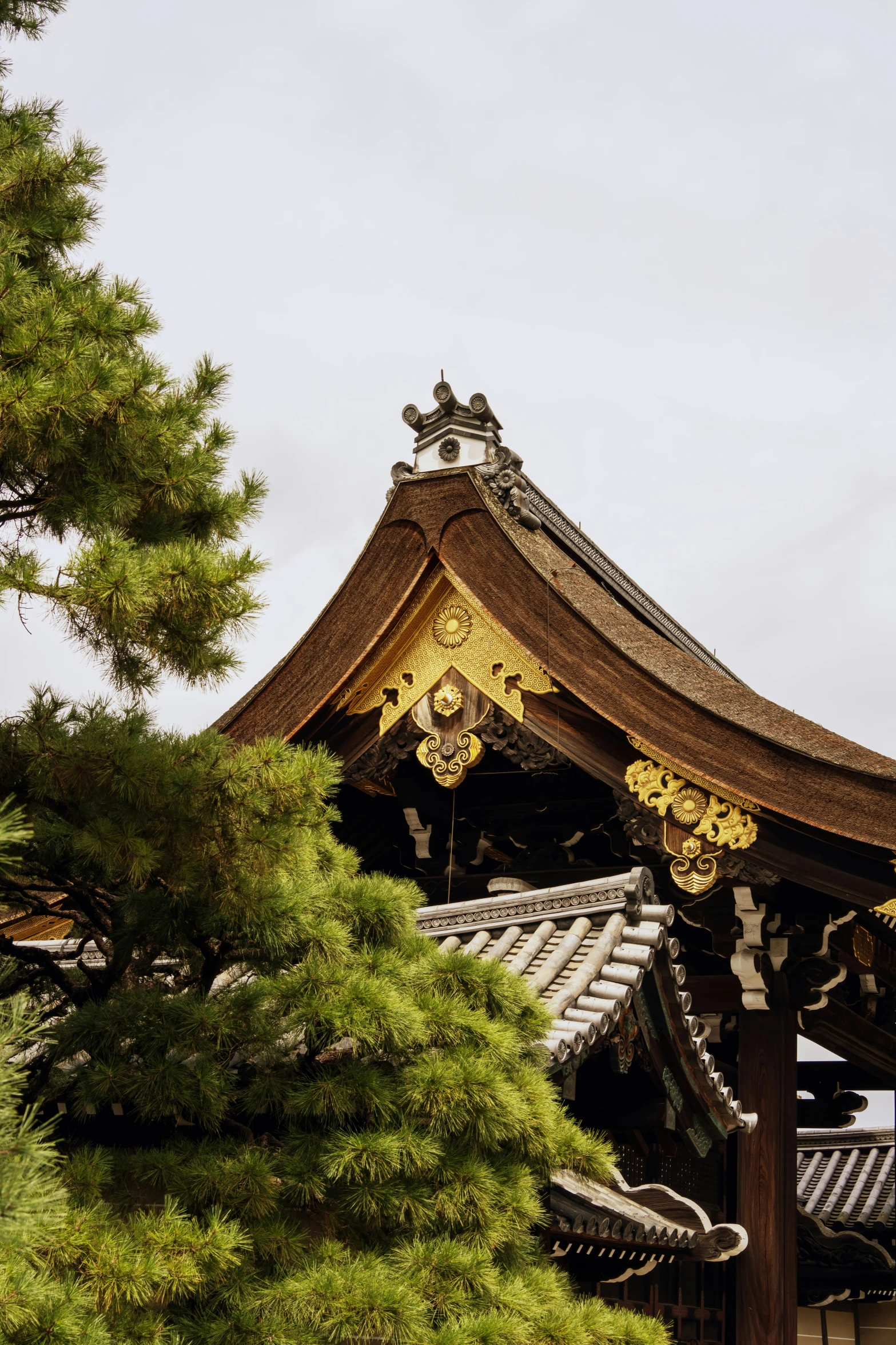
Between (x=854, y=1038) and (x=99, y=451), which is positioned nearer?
(x=99, y=451)

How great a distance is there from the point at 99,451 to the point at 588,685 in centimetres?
354

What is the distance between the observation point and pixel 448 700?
721 cm

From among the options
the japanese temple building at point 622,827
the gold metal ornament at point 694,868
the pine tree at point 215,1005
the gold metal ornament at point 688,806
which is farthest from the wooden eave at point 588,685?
the pine tree at point 215,1005

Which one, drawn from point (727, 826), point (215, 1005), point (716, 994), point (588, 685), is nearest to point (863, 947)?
point (716, 994)

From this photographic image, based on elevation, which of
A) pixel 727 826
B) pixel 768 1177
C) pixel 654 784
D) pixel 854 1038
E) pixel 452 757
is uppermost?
pixel 452 757

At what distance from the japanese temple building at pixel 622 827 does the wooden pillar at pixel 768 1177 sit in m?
0.01

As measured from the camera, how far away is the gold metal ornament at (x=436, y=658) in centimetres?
718

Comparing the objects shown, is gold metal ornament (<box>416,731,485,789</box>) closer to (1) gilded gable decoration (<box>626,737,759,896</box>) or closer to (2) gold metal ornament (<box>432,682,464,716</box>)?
(2) gold metal ornament (<box>432,682,464,716</box>)

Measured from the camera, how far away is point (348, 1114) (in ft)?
11.7

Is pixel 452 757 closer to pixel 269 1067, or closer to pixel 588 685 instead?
pixel 588 685

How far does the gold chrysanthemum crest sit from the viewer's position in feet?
24.0

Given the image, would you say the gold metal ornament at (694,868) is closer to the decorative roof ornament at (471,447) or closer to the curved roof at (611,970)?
the curved roof at (611,970)

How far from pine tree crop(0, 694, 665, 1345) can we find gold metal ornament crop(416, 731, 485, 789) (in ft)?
10.3

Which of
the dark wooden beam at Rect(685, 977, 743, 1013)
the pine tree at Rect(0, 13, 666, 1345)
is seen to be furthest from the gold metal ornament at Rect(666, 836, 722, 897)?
the pine tree at Rect(0, 13, 666, 1345)
